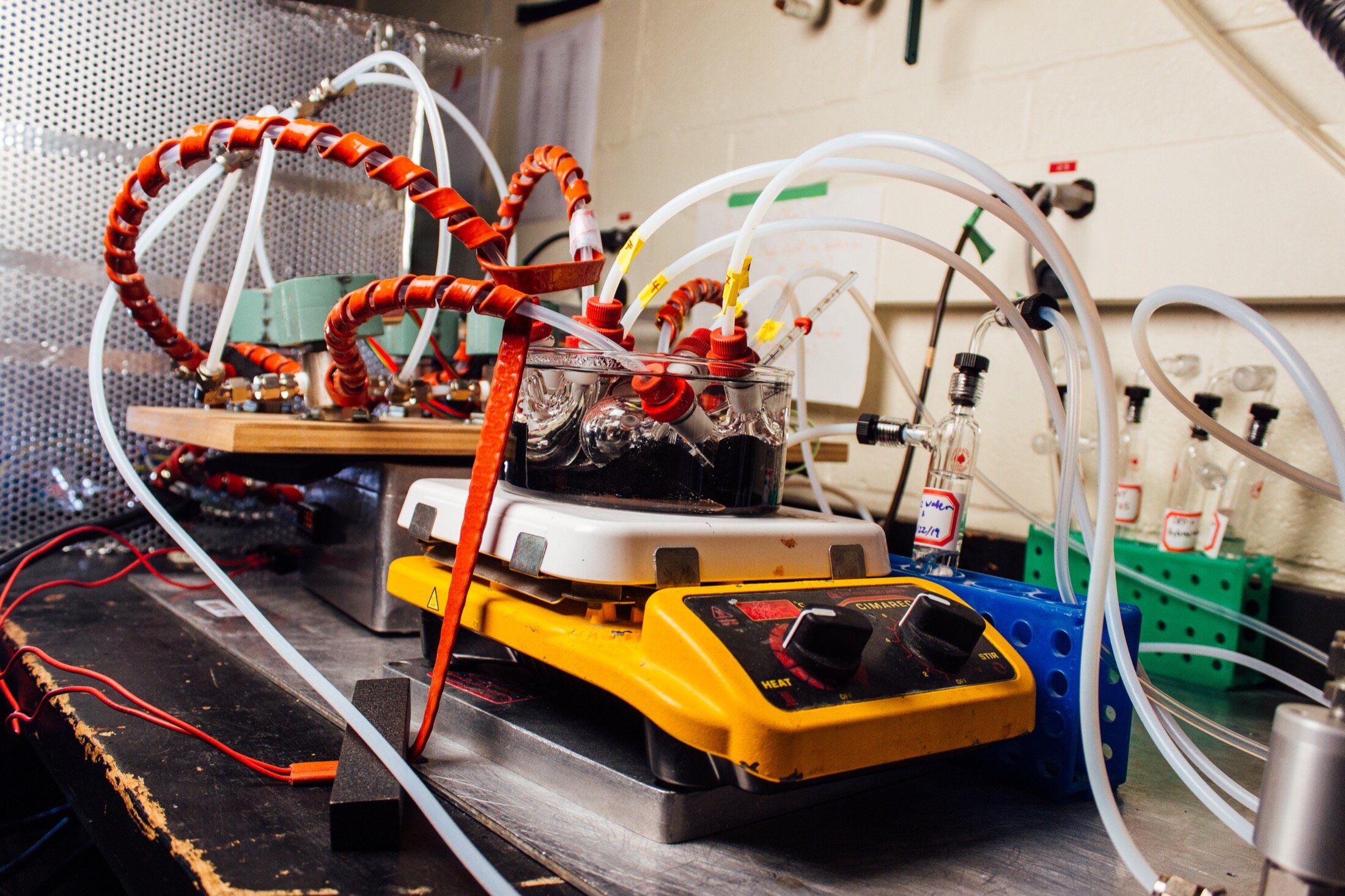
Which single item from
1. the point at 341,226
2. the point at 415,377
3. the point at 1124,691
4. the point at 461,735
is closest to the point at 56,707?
the point at 461,735

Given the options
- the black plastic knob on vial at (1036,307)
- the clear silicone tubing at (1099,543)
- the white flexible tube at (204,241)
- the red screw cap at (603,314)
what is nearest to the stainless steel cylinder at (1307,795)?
the clear silicone tubing at (1099,543)

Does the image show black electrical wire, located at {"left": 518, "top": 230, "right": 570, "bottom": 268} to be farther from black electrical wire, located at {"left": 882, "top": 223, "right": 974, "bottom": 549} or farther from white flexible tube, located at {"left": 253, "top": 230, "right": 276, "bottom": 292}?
black electrical wire, located at {"left": 882, "top": 223, "right": 974, "bottom": 549}

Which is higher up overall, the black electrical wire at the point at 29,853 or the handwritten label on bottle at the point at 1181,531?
the handwritten label on bottle at the point at 1181,531

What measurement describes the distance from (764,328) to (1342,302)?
0.65 m

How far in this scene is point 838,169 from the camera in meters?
0.67

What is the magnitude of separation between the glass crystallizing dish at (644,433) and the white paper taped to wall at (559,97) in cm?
131

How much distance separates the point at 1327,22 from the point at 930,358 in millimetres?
631

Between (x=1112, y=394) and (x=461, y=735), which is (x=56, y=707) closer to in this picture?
(x=461, y=735)

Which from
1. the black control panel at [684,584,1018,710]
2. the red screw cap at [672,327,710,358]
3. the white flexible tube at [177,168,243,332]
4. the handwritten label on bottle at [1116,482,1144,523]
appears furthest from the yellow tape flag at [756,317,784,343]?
the white flexible tube at [177,168,243,332]

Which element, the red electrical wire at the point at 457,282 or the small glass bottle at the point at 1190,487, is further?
the small glass bottle at the point at 1190,487

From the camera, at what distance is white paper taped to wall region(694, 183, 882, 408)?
1398mm

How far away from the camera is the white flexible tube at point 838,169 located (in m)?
0.63

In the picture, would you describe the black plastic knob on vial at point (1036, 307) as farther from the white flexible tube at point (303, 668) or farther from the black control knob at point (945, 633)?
the white flexible tube at point (303, 668)

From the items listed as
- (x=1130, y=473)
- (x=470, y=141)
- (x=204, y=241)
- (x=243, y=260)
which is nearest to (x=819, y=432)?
(x=1130, y=473)
